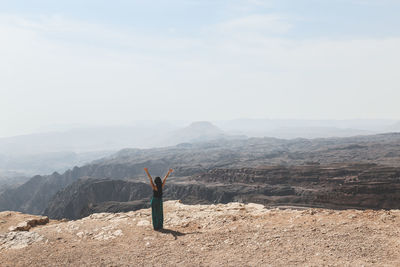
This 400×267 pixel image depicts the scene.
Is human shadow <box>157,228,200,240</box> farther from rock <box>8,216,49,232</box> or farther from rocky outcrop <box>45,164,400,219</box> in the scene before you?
rocky outcrop <box>45,164,400,219</box>

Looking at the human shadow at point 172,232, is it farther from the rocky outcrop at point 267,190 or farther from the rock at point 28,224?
the rocky outcrop at point 267,190

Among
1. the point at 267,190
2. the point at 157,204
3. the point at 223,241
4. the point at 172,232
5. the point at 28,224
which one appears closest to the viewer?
the point at 223,241

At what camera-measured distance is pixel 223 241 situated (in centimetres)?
848

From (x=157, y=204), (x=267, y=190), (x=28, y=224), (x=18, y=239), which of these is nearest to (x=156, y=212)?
(x=157, y=204)

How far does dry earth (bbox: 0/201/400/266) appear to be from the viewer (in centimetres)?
708

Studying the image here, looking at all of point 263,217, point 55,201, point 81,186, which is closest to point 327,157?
point 81,186

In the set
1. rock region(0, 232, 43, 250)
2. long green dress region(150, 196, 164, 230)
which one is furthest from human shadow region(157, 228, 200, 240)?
rock region(0, 232, 43, 250)

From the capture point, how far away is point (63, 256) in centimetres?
844

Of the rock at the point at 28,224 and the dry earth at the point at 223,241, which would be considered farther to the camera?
the rock at the point at 28,224

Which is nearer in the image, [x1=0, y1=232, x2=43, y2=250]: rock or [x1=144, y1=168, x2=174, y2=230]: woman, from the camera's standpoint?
[x1=0, y1=232, x2=43, y2=250]: rock

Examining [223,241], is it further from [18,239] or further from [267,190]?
[267,190]

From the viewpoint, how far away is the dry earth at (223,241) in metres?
7.08

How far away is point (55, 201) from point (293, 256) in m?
115

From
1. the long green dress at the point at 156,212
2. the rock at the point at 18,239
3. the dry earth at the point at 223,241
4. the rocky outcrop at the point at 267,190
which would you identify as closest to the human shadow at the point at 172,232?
the dry earth at the point at 223,241
